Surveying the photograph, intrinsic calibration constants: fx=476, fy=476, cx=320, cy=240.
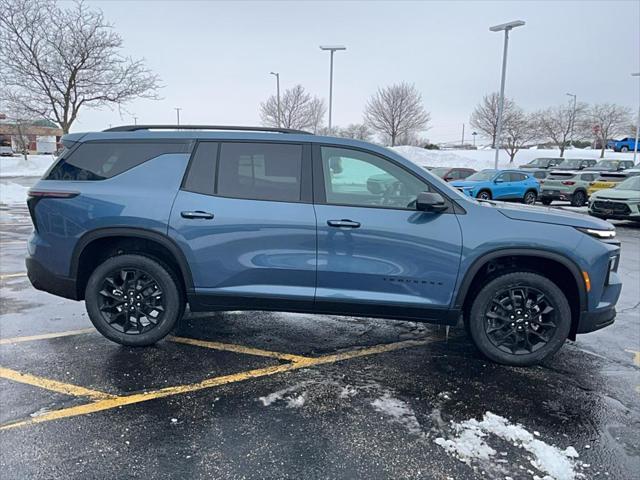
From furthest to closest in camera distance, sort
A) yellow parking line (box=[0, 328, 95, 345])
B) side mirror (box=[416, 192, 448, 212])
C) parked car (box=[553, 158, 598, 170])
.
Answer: parked car (box=[553, 158, 598, 170])
yellow parking line (box=[0, 328, 95, 345])
side mirror (box=[416, 192, 448, 212])

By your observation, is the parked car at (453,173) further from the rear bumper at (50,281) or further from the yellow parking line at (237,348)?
the rear bumper at (50,281)

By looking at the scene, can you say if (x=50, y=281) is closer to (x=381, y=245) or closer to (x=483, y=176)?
(x=381, y=245)

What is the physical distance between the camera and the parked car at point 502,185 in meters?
18.8

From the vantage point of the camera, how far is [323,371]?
Result: 3.77 metres

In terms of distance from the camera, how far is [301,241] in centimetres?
377

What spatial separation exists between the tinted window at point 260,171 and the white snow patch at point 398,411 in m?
1.65

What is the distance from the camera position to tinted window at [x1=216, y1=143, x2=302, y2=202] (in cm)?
387

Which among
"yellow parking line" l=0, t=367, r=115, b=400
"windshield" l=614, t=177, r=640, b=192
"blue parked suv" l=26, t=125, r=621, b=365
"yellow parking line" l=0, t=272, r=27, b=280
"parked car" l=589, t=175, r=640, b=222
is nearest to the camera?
"yellow parking line" l=0, t=367, r=115, b=400

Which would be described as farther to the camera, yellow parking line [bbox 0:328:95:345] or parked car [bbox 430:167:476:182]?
parked car [bbox 430:167:476:182]

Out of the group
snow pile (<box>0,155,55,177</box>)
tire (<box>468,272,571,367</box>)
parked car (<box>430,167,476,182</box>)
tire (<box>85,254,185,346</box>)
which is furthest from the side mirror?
snow pile (<box>0,155,55,177</box>)

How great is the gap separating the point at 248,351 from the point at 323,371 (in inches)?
29.8

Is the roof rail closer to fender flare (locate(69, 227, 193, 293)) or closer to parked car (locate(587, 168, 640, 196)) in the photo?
fender flare (locate(69, 227, 193, 293))

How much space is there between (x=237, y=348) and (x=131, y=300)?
39.5 inches

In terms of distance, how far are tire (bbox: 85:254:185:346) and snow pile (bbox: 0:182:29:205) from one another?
15699 mm
